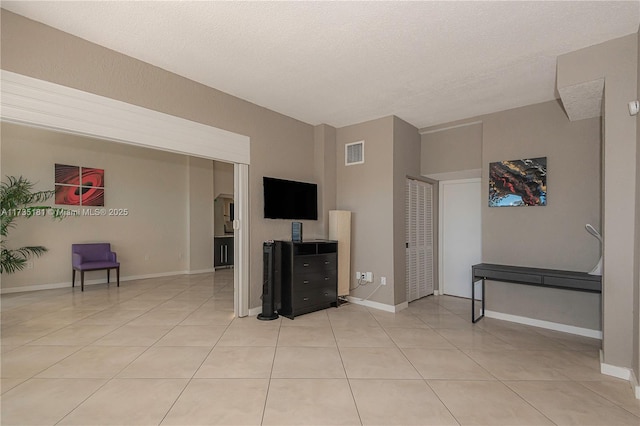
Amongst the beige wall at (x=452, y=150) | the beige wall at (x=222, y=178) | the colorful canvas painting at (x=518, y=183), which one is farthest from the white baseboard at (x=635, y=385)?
the beige wall at (x=222, y=178)

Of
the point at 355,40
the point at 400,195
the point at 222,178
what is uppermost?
the point at 355,40

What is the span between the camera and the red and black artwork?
5.89 metres

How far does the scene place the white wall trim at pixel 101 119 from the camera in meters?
2.40

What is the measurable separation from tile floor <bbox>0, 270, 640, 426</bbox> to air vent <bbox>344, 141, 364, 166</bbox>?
8.02ft

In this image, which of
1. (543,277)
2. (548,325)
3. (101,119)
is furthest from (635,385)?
(101,119)

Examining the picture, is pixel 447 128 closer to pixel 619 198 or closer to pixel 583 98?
pixel 583 98

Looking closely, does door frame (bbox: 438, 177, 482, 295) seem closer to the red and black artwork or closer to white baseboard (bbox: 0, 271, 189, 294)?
white baseboard (bbox: 0, 271, 189, 294)

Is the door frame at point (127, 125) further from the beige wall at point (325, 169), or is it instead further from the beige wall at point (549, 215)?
the beige wall at point (549, 215)

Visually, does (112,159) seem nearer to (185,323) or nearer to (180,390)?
(185,323)

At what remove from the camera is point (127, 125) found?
9.80 ft

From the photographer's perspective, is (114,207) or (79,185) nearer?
(79,185)

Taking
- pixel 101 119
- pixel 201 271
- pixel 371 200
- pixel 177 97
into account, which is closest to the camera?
pixel 101 119

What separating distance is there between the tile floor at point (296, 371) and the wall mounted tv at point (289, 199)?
151 centimetres

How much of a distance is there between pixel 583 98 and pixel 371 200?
2712mm
